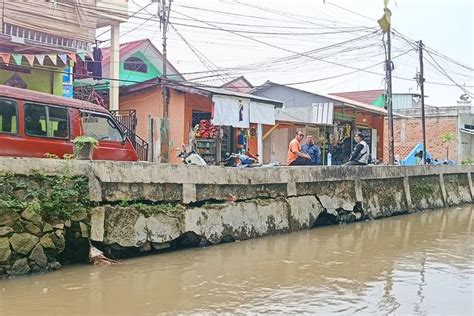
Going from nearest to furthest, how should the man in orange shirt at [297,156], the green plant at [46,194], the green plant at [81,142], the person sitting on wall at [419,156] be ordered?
the green plant at [46,194]
the green plant at [81,142]
the man in orange shirt at [297,156]
the person sitting on wall at [419,156]

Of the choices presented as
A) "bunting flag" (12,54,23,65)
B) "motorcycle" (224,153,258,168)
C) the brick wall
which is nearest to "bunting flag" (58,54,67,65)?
"bunting flag" (12,54,23,65)

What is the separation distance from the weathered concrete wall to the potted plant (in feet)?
0.62

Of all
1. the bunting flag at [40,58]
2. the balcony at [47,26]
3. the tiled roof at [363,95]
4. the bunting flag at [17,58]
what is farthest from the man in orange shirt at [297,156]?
the tiled roof at [363,95]

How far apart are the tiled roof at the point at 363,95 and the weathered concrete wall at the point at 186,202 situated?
18874mm

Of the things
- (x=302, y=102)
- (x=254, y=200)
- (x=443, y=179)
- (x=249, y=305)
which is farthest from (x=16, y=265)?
(x=302, y=102)

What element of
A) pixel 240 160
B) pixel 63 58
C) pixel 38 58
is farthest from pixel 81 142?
pixel 63 58

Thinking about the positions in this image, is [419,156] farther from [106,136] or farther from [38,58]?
[106,136]

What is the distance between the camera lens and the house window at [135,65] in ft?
69.1

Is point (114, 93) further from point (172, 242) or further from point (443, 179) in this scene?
point (443, 179)

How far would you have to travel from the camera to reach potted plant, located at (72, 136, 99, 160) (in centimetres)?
769

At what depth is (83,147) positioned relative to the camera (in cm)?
773

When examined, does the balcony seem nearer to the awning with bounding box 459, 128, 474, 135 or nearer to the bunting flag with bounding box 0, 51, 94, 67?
the bunting flag with bounding box 0, 51, 94, 67

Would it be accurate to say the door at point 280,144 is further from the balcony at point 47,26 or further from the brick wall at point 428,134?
the brick wall at point 428,134

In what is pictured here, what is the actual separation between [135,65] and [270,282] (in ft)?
53.8
